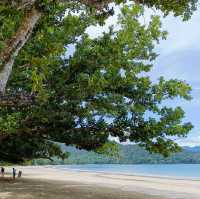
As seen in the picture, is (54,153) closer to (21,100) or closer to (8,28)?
(8,28)

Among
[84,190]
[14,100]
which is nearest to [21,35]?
[14,100]

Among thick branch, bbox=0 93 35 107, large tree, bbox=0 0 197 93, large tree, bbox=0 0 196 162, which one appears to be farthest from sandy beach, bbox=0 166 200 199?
large tree, bbox=0 0 197 93

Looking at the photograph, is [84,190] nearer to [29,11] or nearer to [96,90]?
[96,90]

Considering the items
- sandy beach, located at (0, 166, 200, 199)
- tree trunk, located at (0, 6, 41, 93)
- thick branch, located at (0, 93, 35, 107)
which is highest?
tree trunk, located at (0, 6, 41, 93)

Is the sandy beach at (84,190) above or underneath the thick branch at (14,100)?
underneath

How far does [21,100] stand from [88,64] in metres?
10.1

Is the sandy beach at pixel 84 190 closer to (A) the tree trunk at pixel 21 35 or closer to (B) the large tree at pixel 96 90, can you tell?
(B) the large tree at pixel 96 90

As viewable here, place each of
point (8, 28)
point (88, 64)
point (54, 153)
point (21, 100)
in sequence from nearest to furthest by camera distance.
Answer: point (21, 100) < point (8, 28) < point (88, 64) < point (54, 153)

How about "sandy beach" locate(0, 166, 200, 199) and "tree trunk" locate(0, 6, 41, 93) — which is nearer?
"tree trunk" locate(0, 6, 41, 93)

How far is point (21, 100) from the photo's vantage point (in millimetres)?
13422

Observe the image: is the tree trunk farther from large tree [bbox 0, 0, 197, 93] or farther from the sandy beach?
the sandy beach

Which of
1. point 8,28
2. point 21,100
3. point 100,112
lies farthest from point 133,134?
point 21,100

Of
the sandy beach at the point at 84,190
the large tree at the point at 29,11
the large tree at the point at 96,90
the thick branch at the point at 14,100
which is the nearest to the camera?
the large tree at the point at 29,11

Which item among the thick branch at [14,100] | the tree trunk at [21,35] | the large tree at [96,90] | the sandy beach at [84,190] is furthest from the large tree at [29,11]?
the sandy beach at [84,190]
